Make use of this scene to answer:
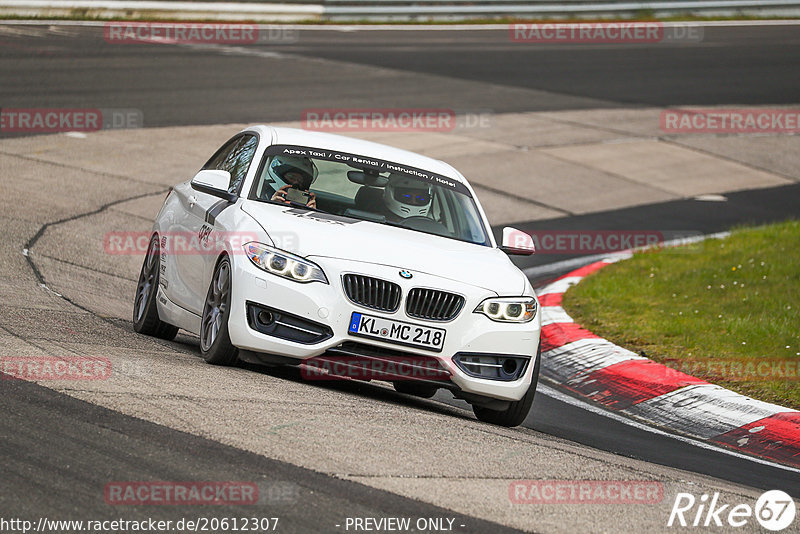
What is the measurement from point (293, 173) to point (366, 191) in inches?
20.3

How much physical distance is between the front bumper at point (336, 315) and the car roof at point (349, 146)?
163 centimetres

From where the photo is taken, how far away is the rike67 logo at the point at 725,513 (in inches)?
222

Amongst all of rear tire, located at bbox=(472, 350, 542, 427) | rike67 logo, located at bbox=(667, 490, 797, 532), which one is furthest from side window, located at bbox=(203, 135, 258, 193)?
rike67 logo, located at bbox=(667, 490, 797, 532)

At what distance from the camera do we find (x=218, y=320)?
771cm

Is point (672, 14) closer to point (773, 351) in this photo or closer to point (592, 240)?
point (592, 240)

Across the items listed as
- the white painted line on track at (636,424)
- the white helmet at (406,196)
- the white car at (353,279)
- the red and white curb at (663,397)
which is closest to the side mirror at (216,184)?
the white car at (353,279)

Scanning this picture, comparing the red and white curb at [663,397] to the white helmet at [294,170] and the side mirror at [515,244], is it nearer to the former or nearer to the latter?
the side mirror at [515,244]

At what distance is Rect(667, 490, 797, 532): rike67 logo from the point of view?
18.5 feet

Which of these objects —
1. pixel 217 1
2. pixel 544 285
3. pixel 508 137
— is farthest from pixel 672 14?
pixel 544 285

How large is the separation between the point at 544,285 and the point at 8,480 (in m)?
9.20

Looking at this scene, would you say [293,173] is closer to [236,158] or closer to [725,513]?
[236,158]

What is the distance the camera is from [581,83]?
89.0ft

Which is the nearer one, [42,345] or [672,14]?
[42,345]

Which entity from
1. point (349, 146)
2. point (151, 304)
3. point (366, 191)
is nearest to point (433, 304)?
point (366, 191)
